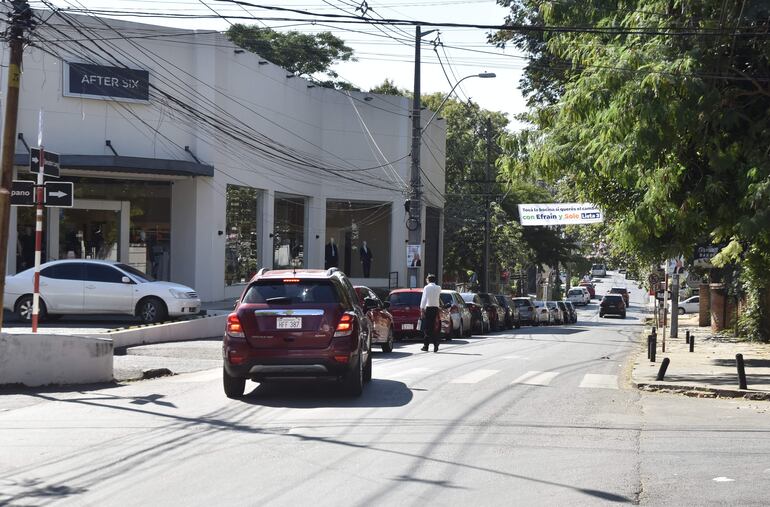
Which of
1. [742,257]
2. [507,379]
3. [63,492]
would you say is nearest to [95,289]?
[507,379]

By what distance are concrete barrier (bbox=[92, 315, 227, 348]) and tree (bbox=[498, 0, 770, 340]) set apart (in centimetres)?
875

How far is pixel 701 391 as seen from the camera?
15273 mm

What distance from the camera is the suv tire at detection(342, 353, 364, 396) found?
12.7 metres

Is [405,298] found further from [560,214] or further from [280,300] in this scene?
[280,300]

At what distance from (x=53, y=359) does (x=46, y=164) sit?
346cm

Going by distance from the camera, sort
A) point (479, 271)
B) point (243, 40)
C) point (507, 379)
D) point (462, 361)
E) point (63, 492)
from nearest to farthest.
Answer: point (63, 492), point (507, 379), point (462, 361), point (243, 40), point (479, 271)

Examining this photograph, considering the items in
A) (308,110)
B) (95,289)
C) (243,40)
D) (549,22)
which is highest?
(243,40)

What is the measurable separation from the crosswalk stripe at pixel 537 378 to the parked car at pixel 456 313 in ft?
35.6

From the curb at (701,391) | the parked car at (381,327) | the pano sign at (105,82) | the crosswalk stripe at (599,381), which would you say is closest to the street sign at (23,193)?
the parked car at (381,327)

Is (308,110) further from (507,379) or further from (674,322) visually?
(507,379)

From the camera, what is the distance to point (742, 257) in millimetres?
19953

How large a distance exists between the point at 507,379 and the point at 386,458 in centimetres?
762

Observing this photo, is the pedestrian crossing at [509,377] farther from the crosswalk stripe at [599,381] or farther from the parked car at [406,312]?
the parked car at [406,312]

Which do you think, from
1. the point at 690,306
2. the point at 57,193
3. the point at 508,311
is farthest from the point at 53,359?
the point at 690,306
